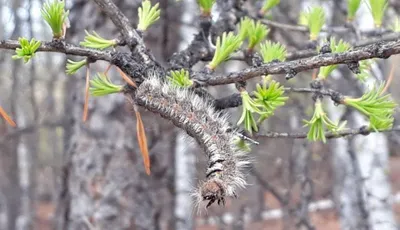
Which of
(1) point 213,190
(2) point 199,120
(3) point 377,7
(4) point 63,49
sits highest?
(3) point 377,7

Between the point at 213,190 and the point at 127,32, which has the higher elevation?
the point at 127,32

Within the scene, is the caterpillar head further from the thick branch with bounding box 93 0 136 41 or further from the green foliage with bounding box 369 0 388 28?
the green foliage with bounding box 369 0 388 28

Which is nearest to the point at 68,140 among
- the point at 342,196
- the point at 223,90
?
the point at 223,90

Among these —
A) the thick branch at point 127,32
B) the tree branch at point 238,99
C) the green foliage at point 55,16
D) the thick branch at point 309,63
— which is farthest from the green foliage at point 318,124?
the green foliage at point 55,16

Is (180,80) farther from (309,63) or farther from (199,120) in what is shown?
(309,63)

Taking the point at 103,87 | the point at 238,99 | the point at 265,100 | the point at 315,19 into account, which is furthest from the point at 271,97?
the point at 315,19

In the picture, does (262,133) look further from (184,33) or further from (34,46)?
(184,33)
